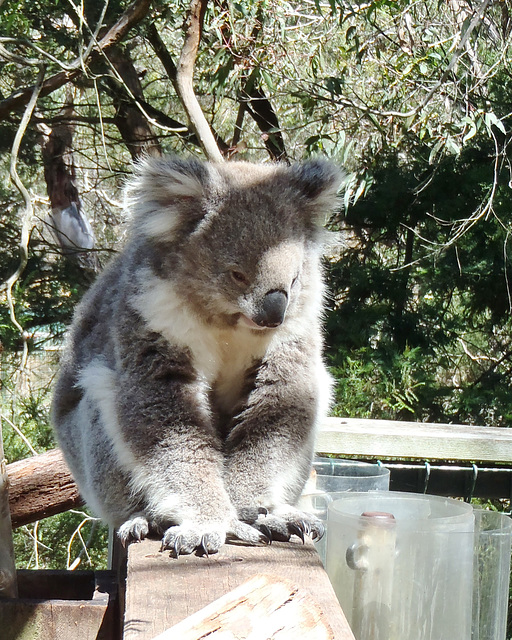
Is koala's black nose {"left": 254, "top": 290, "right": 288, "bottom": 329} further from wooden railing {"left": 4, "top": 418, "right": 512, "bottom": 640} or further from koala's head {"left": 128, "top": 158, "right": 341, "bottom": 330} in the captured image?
wooden railing {"left": 4, "top": 418, "right": 512, "bottom": 640}

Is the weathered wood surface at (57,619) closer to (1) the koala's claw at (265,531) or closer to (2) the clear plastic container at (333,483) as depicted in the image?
(1) the koala's claw at (265,531)

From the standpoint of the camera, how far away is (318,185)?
2.41 m

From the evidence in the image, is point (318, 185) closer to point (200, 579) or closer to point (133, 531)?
point (133, 531)

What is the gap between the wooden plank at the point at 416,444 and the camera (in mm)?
2615

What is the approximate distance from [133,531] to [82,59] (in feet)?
9.15

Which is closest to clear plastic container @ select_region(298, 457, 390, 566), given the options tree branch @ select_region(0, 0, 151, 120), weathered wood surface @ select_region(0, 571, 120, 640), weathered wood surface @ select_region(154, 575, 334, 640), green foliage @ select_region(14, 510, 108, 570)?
weathered wood surface @ select_region(0, 571, 120, 640)

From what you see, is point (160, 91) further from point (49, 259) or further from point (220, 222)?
point (220, 222)

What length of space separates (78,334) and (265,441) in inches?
36.0

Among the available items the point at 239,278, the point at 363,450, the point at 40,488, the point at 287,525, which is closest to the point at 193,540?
the point at 287,525

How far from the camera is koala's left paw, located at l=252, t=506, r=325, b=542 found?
77.2 inches

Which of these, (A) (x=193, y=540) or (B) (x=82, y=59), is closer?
(A) (x=193, y=540)

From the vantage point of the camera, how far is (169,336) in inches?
83.8

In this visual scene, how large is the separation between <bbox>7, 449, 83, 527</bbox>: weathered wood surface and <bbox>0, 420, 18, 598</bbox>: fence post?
3.12 ft

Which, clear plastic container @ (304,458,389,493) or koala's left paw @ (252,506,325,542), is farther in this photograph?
clear plastic container @ (304,458,389,493)
